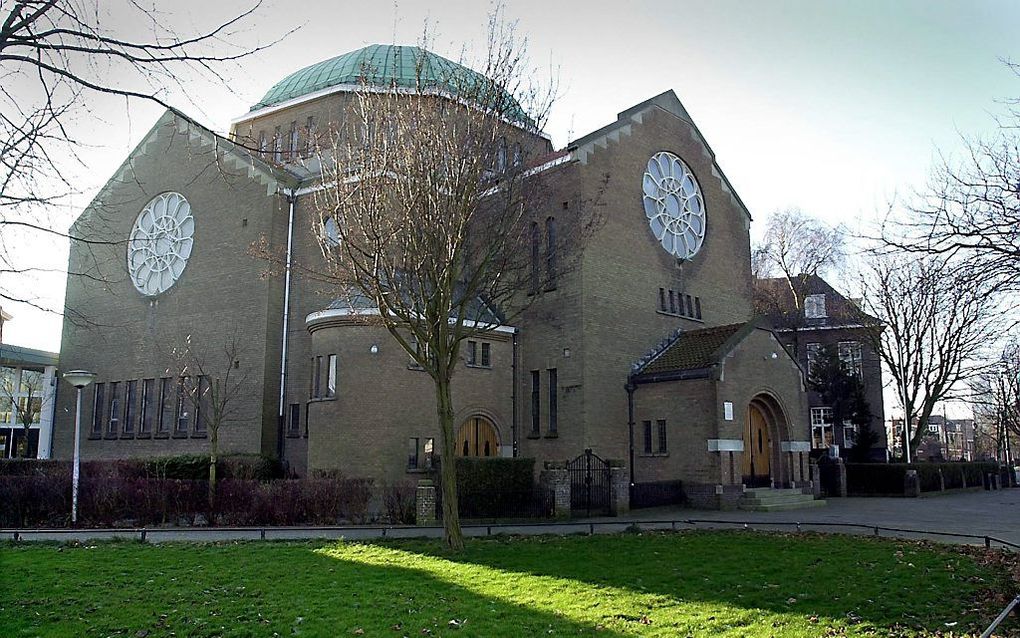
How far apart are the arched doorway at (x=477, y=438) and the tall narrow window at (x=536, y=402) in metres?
1.42

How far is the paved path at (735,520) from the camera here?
1794 cm

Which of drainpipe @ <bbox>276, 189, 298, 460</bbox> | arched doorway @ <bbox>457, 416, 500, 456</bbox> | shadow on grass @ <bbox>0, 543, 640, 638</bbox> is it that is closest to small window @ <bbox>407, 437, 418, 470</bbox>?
arched doorway @ <bbox>457, 416, 500, 456</bbox>

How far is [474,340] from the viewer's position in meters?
28.7

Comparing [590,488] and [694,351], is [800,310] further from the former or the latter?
[590,488]

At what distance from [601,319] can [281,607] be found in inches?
782

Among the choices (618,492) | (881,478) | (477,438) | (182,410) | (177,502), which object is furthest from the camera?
(881,478)

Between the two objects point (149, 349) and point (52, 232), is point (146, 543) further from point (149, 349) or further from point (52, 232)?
point (149, 349)

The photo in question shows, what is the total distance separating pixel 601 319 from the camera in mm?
28734

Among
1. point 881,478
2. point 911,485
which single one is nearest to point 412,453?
point 881,478

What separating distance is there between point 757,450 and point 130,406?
26726 millimetres

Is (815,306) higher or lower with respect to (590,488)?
higher

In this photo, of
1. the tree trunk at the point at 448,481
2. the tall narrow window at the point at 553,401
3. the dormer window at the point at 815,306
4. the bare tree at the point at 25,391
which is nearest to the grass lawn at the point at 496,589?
the tree trunk at the point at 448,481

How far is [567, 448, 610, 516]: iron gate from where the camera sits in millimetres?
23750

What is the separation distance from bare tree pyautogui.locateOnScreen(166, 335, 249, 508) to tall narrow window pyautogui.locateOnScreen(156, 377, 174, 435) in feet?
1.97
